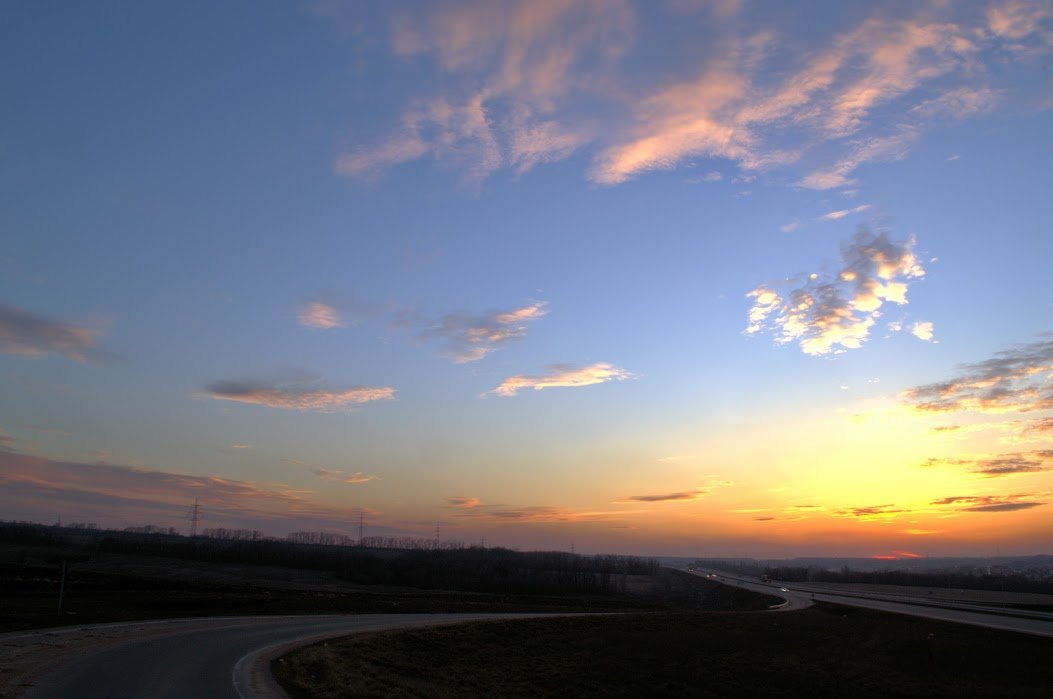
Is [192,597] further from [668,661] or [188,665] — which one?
[668,661]

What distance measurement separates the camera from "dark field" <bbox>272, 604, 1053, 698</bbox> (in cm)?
2542

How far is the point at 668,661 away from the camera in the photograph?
35094 mm

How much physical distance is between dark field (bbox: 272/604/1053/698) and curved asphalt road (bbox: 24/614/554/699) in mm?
1353

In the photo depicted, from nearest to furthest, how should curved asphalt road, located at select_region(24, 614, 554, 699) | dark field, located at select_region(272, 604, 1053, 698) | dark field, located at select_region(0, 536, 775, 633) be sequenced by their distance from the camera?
curved asphalt road, located at select_region(24, 614, 554, 699), dark field, located at select_region(272, 604, 1053, 698), dark field, located at select_region(0, 536, 775, 633)

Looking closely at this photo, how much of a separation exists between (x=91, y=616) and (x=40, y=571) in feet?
194

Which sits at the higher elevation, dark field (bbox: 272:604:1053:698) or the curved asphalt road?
the curved asphalt road

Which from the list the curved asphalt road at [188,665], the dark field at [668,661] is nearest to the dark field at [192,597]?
the curved asphalt road at [188,665]

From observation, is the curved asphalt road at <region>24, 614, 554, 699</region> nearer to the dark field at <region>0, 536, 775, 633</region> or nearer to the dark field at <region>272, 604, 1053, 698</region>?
the dark field at <region>272, 604, 1053, 698</region>

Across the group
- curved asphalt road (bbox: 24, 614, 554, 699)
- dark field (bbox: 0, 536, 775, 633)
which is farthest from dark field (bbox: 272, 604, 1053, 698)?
dark field (bbox: 0, 536, 775, 633)

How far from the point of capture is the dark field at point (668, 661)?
25.4 m

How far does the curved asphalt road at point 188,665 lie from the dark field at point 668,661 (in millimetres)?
1353

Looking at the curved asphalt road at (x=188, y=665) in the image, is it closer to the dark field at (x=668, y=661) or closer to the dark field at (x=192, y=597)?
the dark field at (x=668, y=661)

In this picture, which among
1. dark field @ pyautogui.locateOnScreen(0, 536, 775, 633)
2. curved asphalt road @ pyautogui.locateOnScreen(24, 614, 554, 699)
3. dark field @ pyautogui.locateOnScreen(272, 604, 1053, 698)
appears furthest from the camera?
dark field @ pyautogui.locateOnScreen(0, 536, 775, 633)

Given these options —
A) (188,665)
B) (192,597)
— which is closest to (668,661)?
(188,665)
